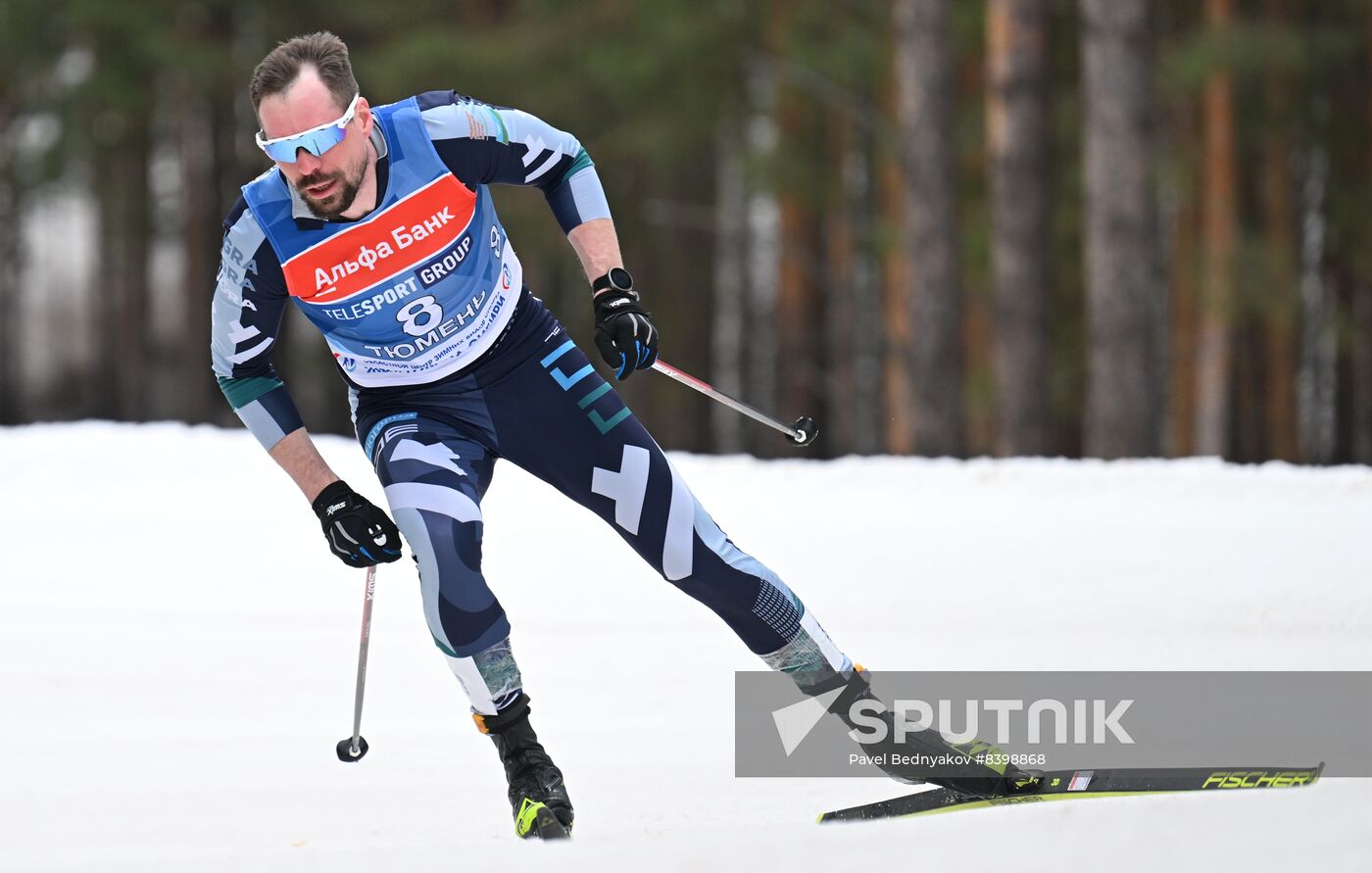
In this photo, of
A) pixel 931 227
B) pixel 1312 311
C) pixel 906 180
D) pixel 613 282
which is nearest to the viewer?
pixel 613 282

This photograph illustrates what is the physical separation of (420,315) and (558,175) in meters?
0.60

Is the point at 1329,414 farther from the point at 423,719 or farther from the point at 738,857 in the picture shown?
the point at 738,857

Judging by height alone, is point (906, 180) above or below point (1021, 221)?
above

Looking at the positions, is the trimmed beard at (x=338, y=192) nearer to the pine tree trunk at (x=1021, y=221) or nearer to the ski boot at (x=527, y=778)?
the ski boot at (x=527, y=778)

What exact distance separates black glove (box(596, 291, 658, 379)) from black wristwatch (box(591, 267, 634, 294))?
0.02 metres

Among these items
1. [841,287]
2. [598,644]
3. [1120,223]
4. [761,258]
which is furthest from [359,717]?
[761,258]

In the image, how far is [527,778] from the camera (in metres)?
3.81

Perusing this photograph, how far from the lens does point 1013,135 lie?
11.0 metres

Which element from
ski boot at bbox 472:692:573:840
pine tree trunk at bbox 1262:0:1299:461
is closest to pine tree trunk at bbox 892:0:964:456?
pine tree trunk at bbox 1262:0:1299:461

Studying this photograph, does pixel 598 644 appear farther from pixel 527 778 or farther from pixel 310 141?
pixel 310 141

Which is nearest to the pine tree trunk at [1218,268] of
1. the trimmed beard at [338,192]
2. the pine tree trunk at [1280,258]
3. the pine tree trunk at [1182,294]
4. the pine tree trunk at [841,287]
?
the pine tree trunk at [1280,258]

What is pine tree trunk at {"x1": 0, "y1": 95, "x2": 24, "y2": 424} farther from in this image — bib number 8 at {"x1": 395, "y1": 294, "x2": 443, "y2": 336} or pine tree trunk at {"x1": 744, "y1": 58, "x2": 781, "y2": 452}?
bib number 8 at {"x1": 395, "y1": 294, "x2": 443, "y2": 336}

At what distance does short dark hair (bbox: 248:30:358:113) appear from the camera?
355 cm

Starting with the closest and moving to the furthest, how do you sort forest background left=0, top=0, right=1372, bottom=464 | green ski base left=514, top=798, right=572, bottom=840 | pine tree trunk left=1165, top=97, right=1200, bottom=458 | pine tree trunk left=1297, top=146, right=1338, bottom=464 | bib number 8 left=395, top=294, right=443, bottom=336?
green ski base left=514, top=798, right=572, bottom=840, bib number 8 left=395, top=294, right=443, bottom=336, forest background left=0, top=0, right=1372, bottom=464, pine tree trunk left=1297, top=146, right=1338, bottom=464, pine tree trunk left=1165, top=97, right=1200, bottom=458
